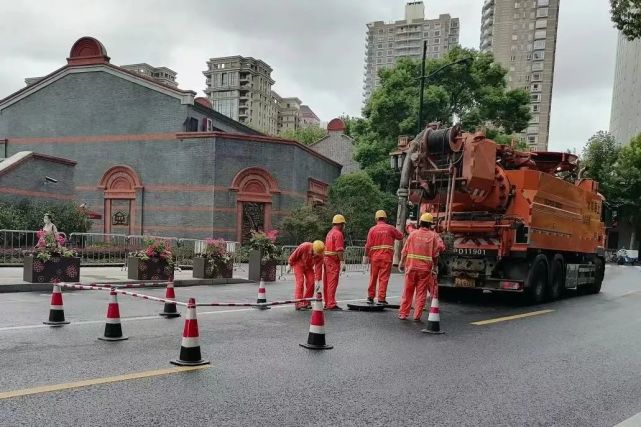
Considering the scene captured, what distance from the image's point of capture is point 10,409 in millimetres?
4195

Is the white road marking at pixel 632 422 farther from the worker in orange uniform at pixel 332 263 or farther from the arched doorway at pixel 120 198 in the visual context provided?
the arched doorway at pixel 120 198

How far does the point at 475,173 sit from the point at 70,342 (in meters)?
7.56

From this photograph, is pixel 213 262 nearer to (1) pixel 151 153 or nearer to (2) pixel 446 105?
(1) pixel 151 153

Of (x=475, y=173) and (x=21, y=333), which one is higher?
(x=475, y=173)

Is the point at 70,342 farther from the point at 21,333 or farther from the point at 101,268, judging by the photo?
the point at 101,268

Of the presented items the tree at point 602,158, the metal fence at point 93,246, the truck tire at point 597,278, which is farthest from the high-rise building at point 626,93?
the metal fence at point 93,246

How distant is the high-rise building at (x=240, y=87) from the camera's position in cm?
13900

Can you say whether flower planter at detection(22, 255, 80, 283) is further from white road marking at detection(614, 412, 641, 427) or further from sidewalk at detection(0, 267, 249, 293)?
white road marking at detection(614, 412, 641, 427)

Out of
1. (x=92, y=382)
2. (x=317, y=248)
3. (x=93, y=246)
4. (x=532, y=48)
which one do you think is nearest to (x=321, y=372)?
(x=92, y=382)

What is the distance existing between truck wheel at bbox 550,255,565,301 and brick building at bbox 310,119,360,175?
3274 centimetres

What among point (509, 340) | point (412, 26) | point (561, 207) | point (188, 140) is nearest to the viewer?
point (509, 340)

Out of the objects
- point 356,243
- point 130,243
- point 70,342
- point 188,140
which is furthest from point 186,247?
point 70,342

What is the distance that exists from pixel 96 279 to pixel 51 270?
1482 mm

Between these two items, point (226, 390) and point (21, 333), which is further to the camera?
point (21, 333)
